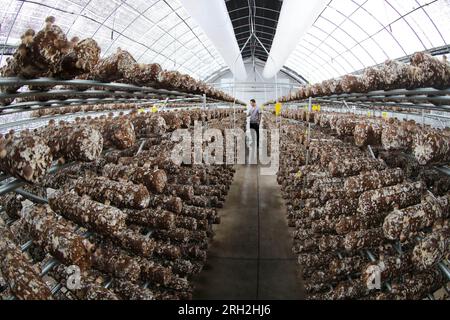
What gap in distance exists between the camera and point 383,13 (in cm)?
1046

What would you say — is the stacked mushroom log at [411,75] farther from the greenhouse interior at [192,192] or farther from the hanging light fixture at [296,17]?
the hanging light fixture at [296,17]

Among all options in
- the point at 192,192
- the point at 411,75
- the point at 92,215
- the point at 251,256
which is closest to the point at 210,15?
the point at 192,192

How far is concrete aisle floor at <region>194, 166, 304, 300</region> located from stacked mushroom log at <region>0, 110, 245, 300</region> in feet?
1.88

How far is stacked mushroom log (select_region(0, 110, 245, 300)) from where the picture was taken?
991mm

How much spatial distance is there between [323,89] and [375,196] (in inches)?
67.1

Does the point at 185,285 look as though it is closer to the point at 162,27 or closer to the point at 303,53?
the point at 162,27

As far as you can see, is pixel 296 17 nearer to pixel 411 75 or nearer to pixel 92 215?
pixel 411 75

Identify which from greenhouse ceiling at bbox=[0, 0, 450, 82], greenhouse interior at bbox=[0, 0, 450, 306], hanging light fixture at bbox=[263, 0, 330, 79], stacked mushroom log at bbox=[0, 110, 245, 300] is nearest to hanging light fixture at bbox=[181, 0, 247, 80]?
greenhouse interior at bbox=[0, 0, 450, 306]

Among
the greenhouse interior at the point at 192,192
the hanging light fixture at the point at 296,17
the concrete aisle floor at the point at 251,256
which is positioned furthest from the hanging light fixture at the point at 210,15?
the concrete aisle floor at the point at 251,256

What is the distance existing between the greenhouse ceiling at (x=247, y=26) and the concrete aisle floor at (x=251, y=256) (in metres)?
4.84

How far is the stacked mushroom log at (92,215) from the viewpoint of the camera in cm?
99

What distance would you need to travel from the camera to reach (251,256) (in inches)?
159

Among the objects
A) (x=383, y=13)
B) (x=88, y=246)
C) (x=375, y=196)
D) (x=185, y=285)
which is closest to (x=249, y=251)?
(x=185, y=285)

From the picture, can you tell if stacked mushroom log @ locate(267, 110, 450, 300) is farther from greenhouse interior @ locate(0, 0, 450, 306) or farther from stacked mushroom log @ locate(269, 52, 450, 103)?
stacked mushroom log @ locate(269, 52, 450, 103)
